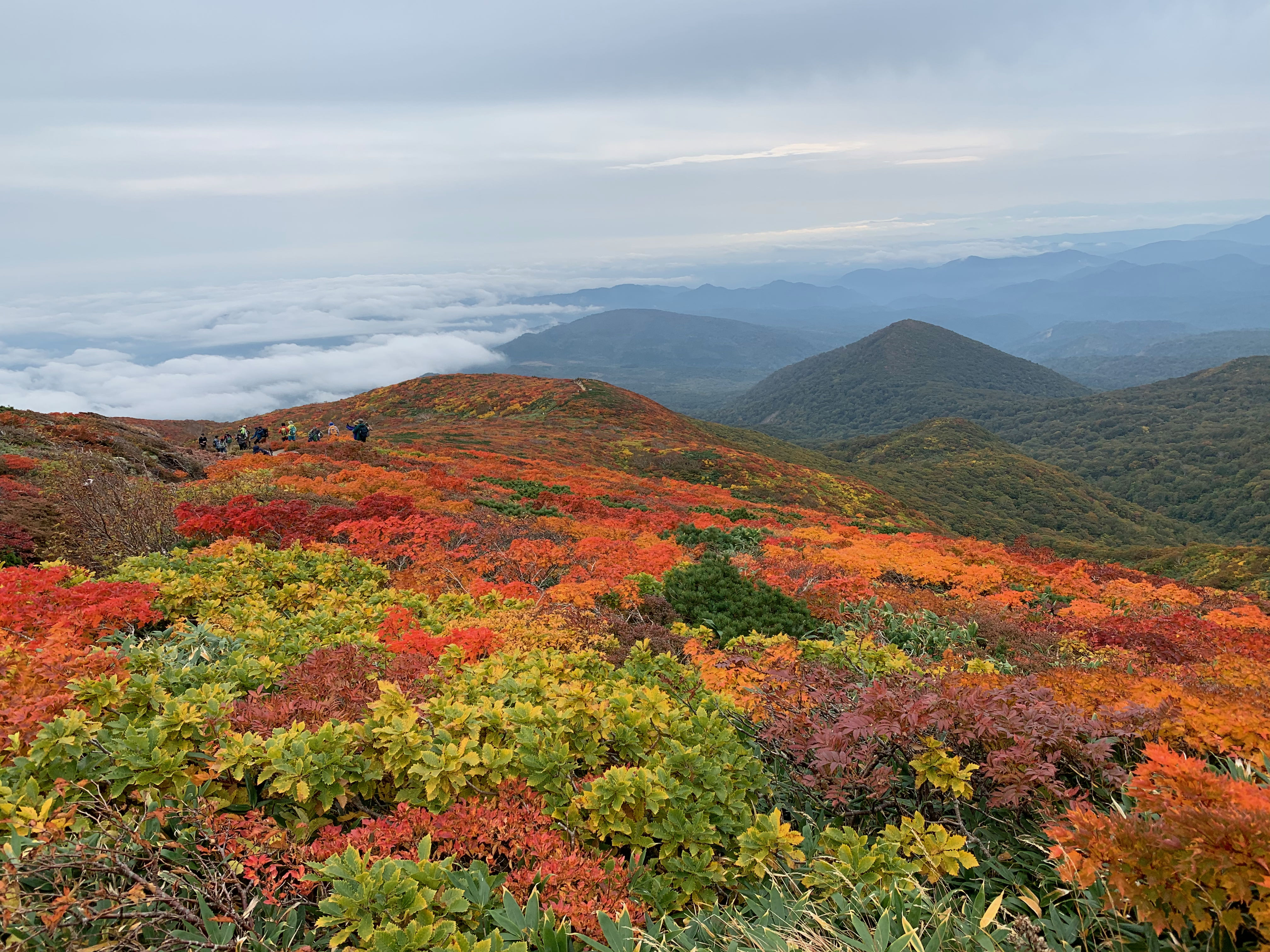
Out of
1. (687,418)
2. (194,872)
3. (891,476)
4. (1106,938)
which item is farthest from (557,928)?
(891,476)

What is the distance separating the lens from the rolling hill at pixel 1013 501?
7825cm

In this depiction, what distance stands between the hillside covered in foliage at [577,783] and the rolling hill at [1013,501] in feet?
196

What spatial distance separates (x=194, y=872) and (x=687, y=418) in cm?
7792

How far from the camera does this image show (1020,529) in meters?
82.1

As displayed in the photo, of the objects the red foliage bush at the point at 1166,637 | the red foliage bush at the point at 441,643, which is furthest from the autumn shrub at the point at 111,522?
the red foliage bush at the point at 1166,637

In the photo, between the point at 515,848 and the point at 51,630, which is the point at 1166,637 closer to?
the point at 515,848

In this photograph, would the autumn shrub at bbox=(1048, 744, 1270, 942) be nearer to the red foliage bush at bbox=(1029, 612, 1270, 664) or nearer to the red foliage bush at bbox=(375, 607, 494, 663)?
the red foliage bush at bbox=(375, 607, 494, 663)

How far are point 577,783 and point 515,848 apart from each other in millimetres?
697

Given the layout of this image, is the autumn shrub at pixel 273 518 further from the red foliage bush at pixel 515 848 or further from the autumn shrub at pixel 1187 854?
the autumn shrub at pixel 1187 854

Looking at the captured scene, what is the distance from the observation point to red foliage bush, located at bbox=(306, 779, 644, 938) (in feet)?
11.4

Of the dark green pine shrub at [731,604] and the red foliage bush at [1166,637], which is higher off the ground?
the dark green pine shrub at [731,604]

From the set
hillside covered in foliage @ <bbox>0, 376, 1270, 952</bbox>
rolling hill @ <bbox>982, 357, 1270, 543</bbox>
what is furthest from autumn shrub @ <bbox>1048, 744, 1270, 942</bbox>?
rolling hill @ <bbox>982, 357, 1270, 543</bbox>

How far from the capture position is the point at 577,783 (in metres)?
4.42

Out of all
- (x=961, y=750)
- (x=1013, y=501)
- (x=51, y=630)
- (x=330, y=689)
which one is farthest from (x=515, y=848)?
(x=1013, y=501)
